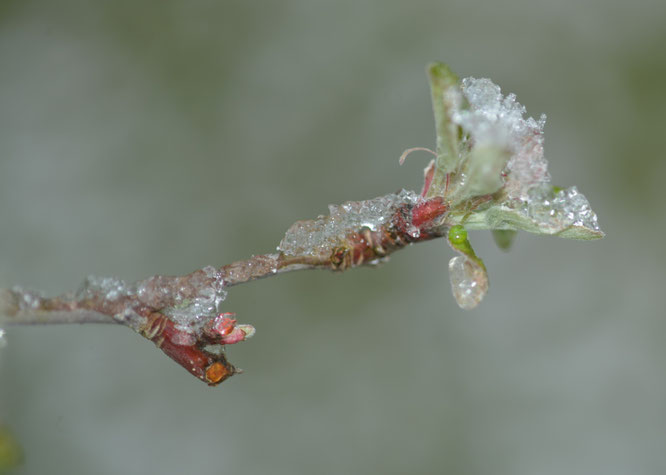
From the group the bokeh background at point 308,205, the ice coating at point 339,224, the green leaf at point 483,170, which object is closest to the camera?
the green leaf at point 483,170

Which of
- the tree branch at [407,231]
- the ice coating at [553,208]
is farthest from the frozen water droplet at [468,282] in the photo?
the ice coating at [553,208]

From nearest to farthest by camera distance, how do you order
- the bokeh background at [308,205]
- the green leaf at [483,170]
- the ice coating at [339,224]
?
the green leaf at [483,170] < the ice coating at [339,224] < the bokeh background at [308,205]

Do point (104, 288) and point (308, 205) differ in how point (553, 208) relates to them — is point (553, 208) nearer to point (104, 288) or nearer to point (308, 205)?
point (104, 288)

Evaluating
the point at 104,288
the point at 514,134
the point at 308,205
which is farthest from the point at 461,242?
the point at 308,205

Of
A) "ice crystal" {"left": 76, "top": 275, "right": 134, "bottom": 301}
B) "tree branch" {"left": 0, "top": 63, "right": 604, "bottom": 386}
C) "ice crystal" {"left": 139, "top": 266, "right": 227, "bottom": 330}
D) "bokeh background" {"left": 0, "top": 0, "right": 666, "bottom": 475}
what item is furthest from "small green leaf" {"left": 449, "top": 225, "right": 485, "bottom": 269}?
"bokeh background" {"left": 0, "top": 0, "right": 666, "bottom": 475}

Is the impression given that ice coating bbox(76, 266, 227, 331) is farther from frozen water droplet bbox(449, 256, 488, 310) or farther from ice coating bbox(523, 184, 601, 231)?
ice coating bbox(523, 184, 601, 231)

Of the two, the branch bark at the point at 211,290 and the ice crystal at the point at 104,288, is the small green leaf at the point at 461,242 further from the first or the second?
the ice crystal at the point at 104,288
